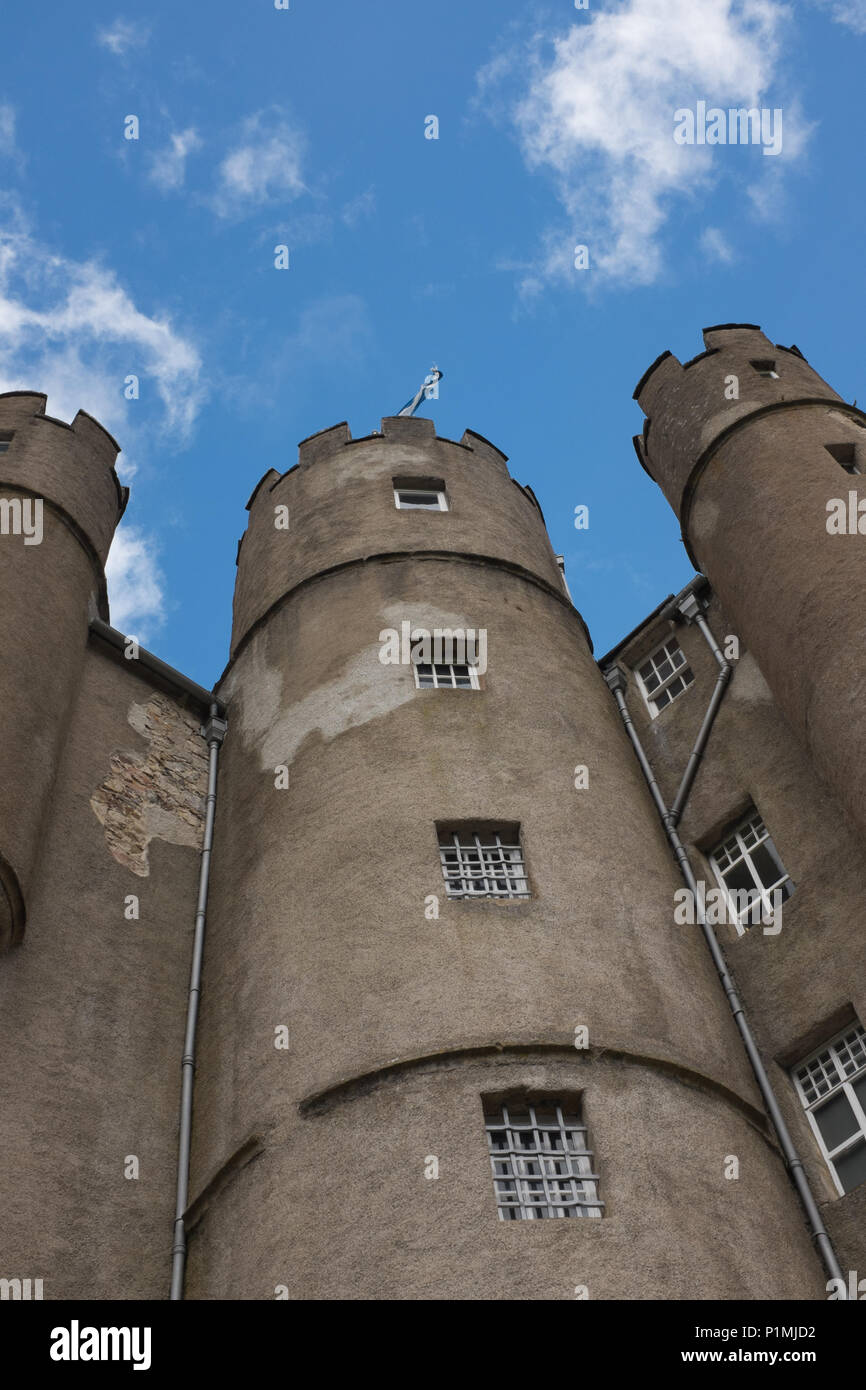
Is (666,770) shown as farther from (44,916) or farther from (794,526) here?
(44,916)

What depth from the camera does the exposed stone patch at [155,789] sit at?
63.1ft

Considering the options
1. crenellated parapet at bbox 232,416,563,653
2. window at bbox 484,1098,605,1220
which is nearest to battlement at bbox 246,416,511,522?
crenellated parapet at bbox 232,416,563,653

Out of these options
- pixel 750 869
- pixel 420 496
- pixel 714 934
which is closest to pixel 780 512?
pixel 750 869

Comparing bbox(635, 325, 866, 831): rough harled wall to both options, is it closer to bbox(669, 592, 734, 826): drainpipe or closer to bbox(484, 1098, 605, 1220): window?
bbox(669, 592, 734, 826): drainpipe

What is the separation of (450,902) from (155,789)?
6679mm

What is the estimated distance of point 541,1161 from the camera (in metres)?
13.1

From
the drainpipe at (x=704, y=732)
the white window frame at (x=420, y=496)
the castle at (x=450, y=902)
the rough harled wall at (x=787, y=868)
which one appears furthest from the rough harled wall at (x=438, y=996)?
the white window frame at (x=420, y=496)

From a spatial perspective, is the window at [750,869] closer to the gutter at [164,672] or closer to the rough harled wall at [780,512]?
the rough harled wall at [780,512]

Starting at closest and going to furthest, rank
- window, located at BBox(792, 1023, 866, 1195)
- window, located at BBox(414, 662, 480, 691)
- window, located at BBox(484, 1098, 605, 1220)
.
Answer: window, located at BBox(484, 1098, 605, 1220) → window, located at BBox(792, 1023, 866, 1195) → window, located at BBox(414, 662, 480, 691)

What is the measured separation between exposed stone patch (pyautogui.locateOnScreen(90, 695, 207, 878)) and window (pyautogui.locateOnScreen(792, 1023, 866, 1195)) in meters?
9.47

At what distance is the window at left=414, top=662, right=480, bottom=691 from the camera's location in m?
19.8

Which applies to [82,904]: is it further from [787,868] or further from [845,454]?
[845,454]
